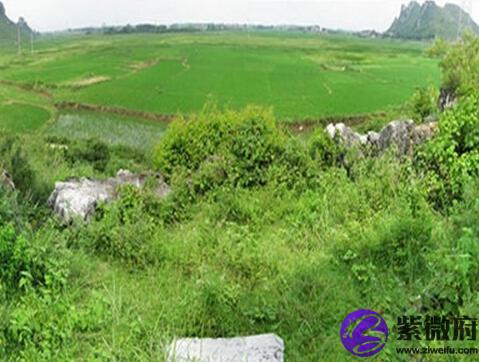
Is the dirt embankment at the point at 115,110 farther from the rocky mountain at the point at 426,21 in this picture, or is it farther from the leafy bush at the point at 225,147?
the rocky mountain at the point at 426,21

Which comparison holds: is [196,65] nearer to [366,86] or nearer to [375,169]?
[366,86]

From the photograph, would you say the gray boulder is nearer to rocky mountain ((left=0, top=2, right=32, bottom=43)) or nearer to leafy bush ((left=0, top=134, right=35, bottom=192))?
leafy bush ((left=0, top=134, right=35, bottom=192))

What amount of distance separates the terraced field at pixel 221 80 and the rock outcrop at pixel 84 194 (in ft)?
61.3

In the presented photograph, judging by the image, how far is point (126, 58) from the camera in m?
51.4

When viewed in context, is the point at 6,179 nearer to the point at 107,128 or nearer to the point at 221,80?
the point at 107,128

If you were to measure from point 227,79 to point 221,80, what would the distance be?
61 cm

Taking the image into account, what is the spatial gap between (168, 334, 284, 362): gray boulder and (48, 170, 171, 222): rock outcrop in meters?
2.30

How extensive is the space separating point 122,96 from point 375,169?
2785 centimetres

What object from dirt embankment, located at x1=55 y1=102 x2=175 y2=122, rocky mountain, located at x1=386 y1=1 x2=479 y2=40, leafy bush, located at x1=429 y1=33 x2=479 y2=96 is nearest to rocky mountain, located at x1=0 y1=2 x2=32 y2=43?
dirt embankment, located at x1=55 y1=102 x2=175 y2=122

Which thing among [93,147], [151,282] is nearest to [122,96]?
[93,147]

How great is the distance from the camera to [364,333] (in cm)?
292

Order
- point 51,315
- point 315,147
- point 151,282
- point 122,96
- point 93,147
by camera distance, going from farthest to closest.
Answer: point 122,96 → point 93,147 → point 315,147 → point 151,282 → point 51,315

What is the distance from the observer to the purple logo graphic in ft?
9.21

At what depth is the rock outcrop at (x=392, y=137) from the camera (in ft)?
19.6
